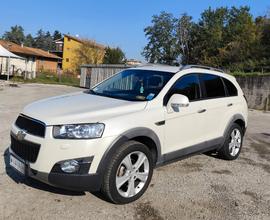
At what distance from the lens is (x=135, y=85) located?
5.60m

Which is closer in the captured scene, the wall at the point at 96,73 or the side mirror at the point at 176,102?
the side mirror at the point at 176,102

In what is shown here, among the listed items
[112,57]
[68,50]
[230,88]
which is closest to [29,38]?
[68,50]

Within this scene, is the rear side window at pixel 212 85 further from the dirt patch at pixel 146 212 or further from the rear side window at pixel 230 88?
the dirt patch at pixel 146 212

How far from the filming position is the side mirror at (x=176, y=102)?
5.00m

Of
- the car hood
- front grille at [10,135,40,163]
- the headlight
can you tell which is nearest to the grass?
the car hood

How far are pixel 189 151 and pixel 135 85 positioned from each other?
1.30 metres

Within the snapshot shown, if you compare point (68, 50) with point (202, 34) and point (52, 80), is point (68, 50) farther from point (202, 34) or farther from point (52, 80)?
point (52, 80)

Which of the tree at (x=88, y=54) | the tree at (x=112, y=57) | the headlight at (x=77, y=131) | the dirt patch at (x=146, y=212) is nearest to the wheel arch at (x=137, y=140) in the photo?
the headlight at (x=77, y=131)

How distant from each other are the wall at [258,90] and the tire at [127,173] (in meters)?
16.3

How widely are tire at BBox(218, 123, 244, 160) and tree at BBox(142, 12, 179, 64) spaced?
60111 mm

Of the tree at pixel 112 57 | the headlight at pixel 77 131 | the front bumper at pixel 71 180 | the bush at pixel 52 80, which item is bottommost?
the front bumper at pixel 71 180

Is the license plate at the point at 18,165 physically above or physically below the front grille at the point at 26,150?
below

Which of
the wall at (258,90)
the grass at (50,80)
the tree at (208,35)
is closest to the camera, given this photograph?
the wall at (258,90)

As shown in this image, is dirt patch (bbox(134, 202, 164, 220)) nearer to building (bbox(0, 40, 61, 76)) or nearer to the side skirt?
the side skirt
